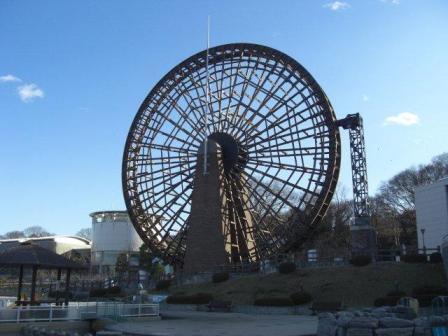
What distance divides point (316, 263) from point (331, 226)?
27505mm

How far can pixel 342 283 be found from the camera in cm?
2512

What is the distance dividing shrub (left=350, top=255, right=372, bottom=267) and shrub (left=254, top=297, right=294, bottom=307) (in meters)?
5.57

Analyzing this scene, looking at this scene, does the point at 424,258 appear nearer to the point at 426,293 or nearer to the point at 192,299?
the point at 426,293

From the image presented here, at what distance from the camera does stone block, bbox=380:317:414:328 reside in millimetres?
11484

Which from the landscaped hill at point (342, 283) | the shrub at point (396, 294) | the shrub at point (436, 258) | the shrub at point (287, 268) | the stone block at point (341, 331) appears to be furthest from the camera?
the shrub at point (287, 268)

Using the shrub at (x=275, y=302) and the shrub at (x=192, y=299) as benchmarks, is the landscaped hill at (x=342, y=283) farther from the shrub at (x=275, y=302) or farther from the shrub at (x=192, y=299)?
the shrub at (x=275, y=302)

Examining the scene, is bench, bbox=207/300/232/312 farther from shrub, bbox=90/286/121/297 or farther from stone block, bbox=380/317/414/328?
stone block, bbox=380/317/414/328

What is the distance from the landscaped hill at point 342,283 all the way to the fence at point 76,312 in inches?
294

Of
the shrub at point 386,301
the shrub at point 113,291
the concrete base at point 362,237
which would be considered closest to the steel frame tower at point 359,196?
the concrete base at point 362,237

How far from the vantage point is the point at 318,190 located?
34438 mm

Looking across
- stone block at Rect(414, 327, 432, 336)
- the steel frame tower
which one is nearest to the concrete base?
the steel frame tower

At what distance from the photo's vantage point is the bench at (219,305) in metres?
25.2

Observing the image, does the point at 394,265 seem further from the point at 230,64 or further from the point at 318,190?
the point at 230,64

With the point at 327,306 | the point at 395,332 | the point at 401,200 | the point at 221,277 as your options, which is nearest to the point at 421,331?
the point at 395,332
